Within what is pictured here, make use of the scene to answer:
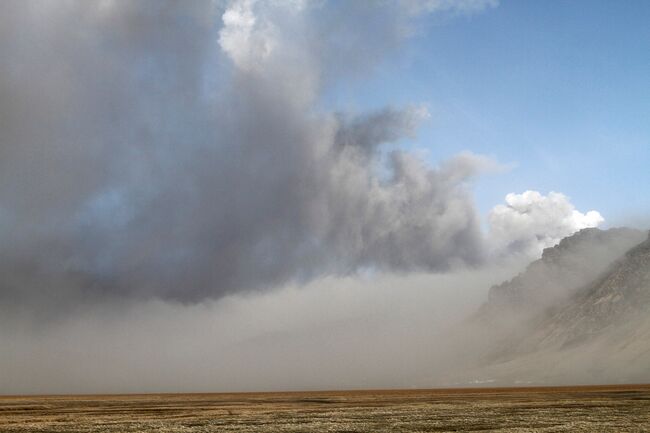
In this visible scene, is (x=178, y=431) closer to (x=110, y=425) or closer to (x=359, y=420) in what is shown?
(x=110, y=425)

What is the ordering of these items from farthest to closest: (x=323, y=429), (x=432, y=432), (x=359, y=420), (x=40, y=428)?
1. (x=359, y=420)
2. (x=40, y=428)
3. (x=323, y=429)
4. (x=432, y=432)

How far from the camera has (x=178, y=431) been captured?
2527 inches

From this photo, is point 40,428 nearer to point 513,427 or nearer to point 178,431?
point 178,431

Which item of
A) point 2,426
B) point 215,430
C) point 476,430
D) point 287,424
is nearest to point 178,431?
point 215,430

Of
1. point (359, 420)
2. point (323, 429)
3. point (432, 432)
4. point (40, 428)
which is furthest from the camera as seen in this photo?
point (359, 420)

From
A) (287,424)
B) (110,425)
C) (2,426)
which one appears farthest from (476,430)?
(2,426)

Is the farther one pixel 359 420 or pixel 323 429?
pixel 359 420

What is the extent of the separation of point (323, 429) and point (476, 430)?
1490 centimetres

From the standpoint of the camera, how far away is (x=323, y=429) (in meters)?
63.6

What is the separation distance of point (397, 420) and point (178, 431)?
2492 cm

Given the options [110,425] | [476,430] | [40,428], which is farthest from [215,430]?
[476,430]

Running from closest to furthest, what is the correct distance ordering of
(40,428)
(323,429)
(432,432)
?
(432,432) → (323,429) → (40,428)

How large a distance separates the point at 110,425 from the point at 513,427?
146ft

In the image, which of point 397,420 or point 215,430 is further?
point 397,420
